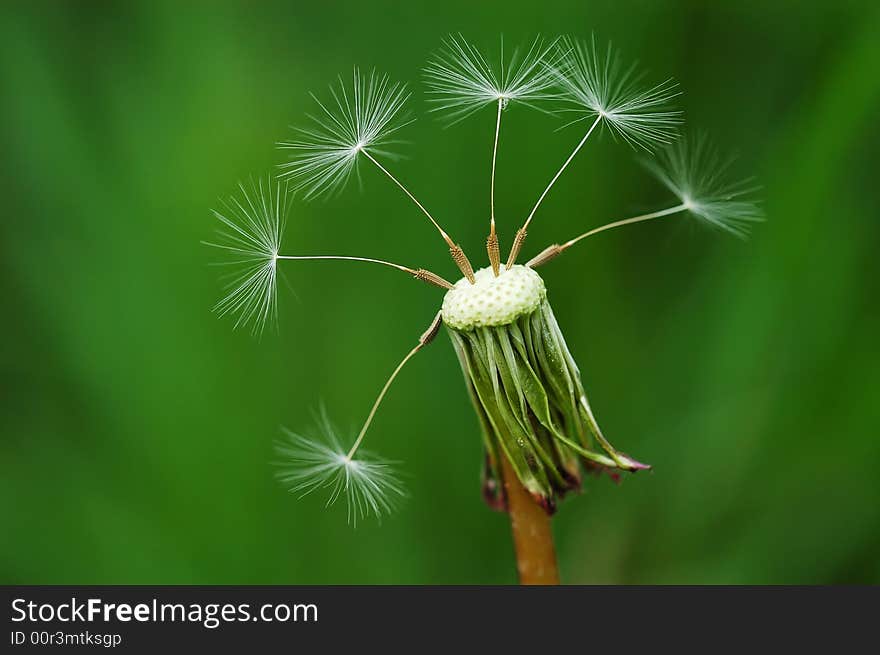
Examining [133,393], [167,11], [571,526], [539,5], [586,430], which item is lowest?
Result: [586,430]

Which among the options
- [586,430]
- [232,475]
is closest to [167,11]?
[232,475]

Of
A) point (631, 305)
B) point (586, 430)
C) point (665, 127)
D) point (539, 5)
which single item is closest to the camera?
point (586, 430)

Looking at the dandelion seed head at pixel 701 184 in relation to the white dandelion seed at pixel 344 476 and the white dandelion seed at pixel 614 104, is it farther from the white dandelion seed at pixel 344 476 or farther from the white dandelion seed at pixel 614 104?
the white dandelion seed at pixel 344 476

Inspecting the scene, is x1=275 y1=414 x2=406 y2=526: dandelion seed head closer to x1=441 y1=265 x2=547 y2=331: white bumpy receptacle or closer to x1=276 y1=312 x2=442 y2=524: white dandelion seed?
x1=276 y1=312 x2=442 y2=524: white dandelion seed

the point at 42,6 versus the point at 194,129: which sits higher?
the point at 42,6

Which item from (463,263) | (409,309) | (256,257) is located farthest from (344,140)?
(409,309)

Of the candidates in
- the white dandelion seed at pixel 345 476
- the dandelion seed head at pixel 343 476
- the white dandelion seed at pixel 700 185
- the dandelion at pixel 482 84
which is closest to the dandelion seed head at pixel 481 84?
the dandelion at pixel 482 84

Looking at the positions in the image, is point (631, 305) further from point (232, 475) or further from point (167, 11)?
point (167, 11)
